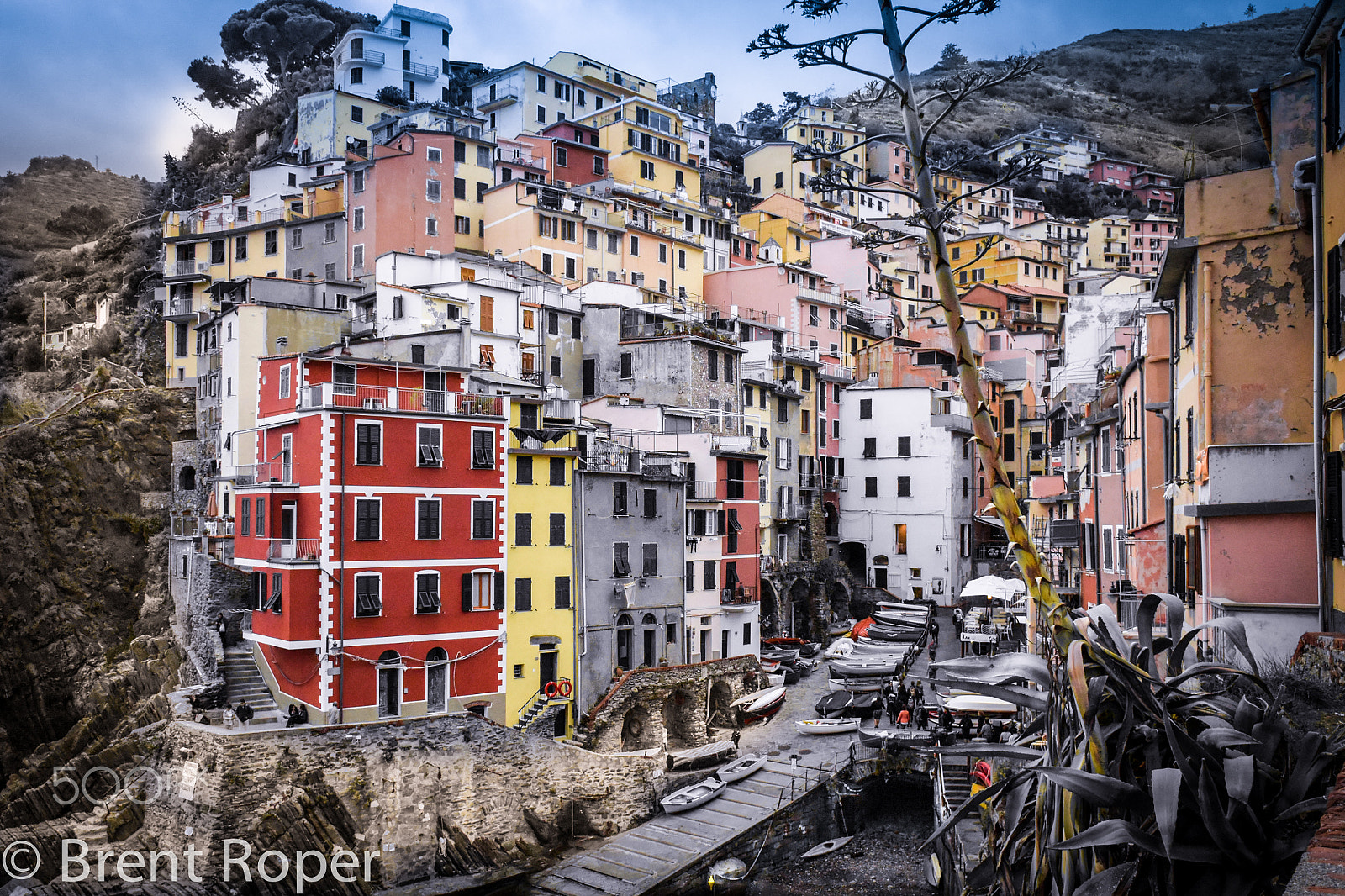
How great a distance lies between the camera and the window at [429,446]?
33.9m

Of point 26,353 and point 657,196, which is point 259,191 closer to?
point 26,353

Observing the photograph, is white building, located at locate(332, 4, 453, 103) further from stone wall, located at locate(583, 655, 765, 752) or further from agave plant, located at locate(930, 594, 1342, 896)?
agave plant, located at locate(930, 594, 1342, 896)

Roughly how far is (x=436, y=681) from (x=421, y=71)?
2787 inches

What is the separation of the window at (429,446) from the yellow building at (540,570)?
8.47ft

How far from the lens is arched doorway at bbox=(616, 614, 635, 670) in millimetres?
39250

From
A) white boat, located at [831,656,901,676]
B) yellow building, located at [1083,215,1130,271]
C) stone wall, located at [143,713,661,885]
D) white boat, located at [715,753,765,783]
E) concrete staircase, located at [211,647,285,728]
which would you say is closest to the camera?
stone wall, located at [143,713,661,885]

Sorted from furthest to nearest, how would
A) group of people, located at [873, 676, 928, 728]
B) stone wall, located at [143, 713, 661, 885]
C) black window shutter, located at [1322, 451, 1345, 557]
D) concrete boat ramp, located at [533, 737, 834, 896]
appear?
group of people, located at [873, 676, 928, 728] → concrete boat ramp, located at [533, 737, 834, 896] → stone wall, located at [143, 713, 661, 885] → black window shutter, located at [1322, 451, 1345, 557]

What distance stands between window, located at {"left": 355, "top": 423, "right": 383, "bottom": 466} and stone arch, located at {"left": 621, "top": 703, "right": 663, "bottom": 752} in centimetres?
1254

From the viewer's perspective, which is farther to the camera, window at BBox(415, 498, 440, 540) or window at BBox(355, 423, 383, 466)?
window at BBox(415, 498, 440, 540)

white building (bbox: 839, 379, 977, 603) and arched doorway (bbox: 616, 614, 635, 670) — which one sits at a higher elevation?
white building (bbox: 839, 379, 977, 603)


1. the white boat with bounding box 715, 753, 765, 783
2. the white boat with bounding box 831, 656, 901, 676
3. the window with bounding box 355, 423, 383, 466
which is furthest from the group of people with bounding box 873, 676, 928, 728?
the window with bounding box 355, 423, 383, 466

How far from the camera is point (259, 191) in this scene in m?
69.9

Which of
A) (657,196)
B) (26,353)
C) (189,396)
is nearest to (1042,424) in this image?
(657,196)

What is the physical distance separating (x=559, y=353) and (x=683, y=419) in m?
8.09
